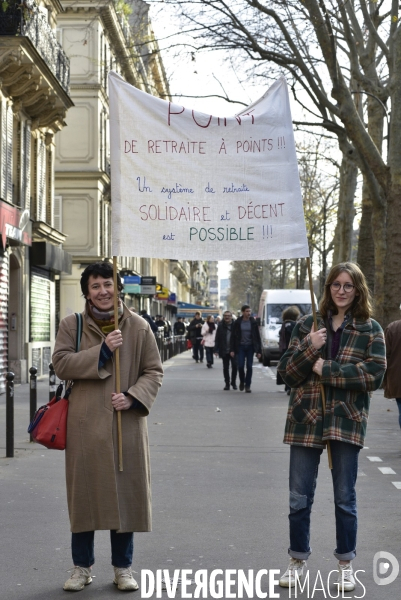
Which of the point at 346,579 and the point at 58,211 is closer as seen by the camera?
the point at 346,579

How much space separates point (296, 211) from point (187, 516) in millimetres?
2747

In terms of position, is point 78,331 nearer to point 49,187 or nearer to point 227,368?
point 227,368

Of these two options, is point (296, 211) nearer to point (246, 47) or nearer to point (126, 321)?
point (126, 321)

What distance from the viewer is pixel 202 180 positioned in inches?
258

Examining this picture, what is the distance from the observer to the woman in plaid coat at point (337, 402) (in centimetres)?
574

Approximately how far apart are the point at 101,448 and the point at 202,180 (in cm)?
181

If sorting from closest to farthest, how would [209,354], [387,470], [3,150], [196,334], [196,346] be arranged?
[387,470] < [3,150] < [209,354] < [196,334] < [196,346]

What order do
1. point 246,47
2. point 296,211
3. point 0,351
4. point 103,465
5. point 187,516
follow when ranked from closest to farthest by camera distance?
point 103,465 → point 296,211 → point 187,516 → point 0,351 → point 246,47

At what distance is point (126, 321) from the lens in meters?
5.93

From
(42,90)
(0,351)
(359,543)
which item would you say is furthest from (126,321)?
(42,90)

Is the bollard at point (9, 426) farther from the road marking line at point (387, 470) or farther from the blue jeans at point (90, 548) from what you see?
the blue jeans at point (90, 548)

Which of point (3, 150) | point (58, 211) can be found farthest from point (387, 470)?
point (58, 211)

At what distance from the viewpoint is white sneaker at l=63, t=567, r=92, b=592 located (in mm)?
5793

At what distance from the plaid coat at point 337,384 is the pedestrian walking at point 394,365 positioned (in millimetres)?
5827
